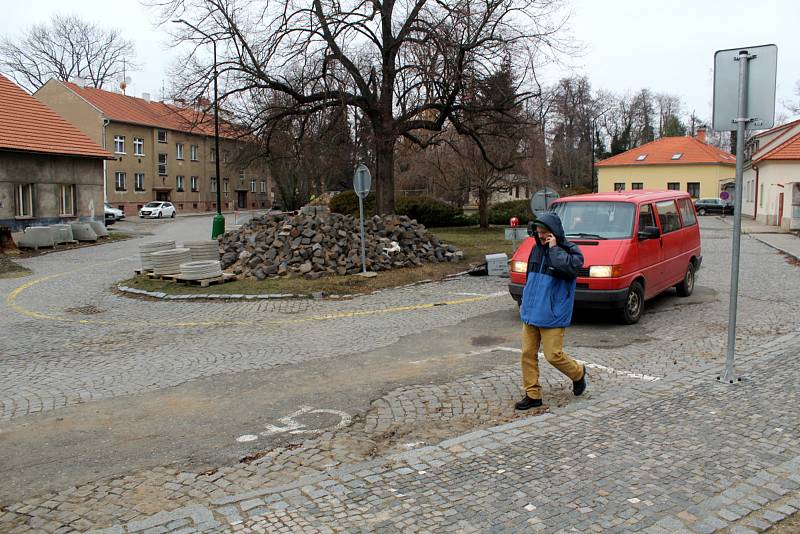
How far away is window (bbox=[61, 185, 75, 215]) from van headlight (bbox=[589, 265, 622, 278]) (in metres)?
28.2

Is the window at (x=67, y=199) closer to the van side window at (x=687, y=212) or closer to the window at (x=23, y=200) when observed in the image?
the window at (x=23, y=200)

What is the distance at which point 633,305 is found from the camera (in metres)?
10.3

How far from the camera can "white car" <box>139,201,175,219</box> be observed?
54.9 meters

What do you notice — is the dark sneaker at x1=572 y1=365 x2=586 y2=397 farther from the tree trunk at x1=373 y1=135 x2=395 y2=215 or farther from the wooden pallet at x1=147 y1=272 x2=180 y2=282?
the tree trunk at x1=373 y1=135 x2=395 y2=215

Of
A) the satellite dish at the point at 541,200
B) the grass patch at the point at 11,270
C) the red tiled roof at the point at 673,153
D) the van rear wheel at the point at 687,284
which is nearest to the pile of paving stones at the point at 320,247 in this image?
the satellite dish at the point at 541,200

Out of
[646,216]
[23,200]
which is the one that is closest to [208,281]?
[646,216]

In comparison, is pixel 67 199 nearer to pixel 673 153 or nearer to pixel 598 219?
pixel 598 219

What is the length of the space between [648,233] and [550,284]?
524 centimetres

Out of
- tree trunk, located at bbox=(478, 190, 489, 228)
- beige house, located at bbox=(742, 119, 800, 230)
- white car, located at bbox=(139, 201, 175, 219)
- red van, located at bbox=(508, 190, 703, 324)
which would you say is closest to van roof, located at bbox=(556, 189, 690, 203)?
red van, located at bbox=(508, 190, 703, 324)

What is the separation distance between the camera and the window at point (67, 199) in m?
31.4

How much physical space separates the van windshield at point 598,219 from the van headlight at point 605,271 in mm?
793

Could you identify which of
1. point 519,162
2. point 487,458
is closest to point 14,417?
point 487,458

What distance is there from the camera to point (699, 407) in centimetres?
605

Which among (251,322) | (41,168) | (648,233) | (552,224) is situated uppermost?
(41,168)
